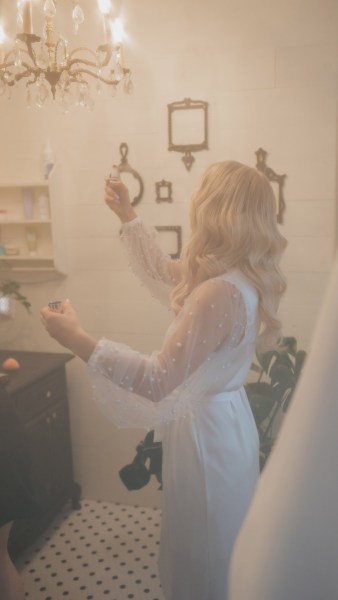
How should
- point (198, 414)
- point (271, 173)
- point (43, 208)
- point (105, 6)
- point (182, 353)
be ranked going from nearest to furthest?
point (182, 353) < point (198, 414) < point (105, 6) < point (271, 173) < point (43, 208)

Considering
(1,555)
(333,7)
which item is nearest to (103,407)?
(1,555)

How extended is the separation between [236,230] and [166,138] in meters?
1.18

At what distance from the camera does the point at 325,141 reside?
2.15 metres

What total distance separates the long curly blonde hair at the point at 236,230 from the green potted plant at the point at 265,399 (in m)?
0.73

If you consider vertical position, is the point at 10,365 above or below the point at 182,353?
below

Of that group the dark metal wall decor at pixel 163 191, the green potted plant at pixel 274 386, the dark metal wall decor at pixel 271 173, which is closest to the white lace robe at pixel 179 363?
the green potted plant at pixel 274 386

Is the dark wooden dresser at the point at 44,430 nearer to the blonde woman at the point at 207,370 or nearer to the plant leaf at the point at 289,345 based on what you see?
the blonde woman at the point at 207,370

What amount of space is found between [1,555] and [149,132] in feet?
5.80

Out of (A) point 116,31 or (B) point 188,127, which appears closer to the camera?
(A) point 116,31

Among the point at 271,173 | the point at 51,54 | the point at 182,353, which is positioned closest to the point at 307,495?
the point at 182,353

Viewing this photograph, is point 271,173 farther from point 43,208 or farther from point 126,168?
point 43,208

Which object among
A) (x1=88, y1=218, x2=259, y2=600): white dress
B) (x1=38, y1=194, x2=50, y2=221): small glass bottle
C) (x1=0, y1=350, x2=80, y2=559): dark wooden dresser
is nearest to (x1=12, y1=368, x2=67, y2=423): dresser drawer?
(x1=0, y1=350, x2=80, y2=559): dark wooden dresser

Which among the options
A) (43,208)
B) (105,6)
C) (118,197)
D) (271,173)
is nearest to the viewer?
(105,6)

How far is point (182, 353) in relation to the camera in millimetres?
1252
